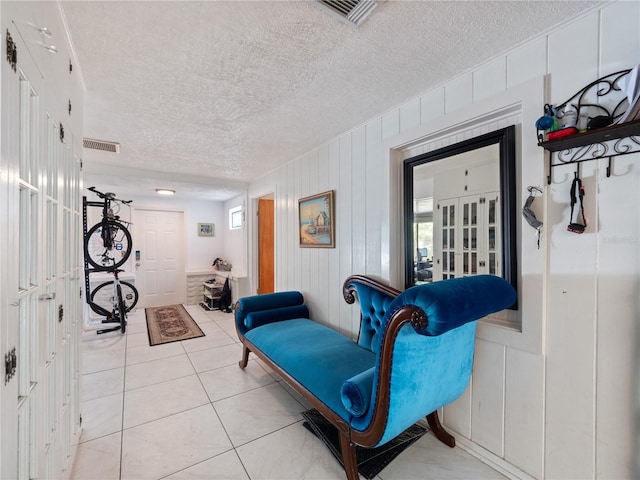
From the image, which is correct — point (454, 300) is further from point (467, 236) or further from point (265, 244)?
point (265, 244)

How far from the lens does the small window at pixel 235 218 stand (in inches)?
223

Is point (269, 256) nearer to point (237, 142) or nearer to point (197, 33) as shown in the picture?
point (237, 142)

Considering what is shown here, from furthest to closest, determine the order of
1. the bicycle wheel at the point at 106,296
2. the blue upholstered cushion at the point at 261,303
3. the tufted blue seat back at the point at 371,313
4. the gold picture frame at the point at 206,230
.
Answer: the gold picture frame at the point at 206,230
the bicycle wheel at the point at 106,296
the blue upholstered cushion at the point at 261,303
the tufted blue seat back at the point at 371,313

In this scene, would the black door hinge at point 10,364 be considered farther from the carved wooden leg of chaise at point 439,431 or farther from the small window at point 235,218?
the small window at point 235,218

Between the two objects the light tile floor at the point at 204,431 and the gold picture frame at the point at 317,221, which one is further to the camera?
the gold picture frame at the point at 317,221

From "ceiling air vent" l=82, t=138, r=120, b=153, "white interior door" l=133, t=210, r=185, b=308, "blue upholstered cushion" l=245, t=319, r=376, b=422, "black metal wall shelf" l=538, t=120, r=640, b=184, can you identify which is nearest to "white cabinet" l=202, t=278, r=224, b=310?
"white interior door" l=133, t=210, r=185, b=308

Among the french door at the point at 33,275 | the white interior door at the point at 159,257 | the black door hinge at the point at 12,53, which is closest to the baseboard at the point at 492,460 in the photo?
the french door at the point at 33,275

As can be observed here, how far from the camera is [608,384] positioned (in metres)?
1.27

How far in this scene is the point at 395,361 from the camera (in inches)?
52.9

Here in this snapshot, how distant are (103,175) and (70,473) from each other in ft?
11.6

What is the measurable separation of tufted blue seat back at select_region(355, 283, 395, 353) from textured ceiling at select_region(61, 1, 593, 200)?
4.91ft

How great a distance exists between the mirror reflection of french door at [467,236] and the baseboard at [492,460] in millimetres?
1053

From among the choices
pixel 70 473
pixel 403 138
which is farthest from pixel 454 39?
pixel 70 473

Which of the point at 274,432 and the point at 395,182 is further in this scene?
the point at 395,182
